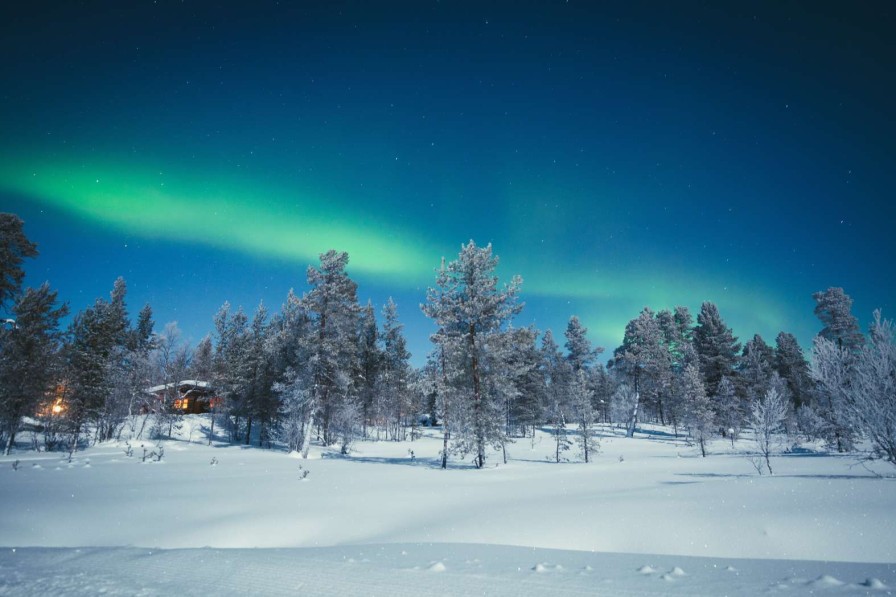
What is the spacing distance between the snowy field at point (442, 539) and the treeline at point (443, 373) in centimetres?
797

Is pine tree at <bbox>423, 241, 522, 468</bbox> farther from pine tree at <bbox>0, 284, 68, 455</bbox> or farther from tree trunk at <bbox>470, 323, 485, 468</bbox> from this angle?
pine tree at <bbox>0, 284, 68, 455</bbox>

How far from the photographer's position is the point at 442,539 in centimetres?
725

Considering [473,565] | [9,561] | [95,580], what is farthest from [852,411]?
[9,561]

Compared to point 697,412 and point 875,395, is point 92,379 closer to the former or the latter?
point 875,395

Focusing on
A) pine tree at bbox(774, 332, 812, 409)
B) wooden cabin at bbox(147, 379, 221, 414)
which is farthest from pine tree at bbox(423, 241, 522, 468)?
pine tree at bbox(774, 332, 812, 409)

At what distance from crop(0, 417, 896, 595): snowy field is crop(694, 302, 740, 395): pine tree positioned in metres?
38.3

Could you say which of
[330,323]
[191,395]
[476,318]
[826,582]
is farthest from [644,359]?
[191,395]

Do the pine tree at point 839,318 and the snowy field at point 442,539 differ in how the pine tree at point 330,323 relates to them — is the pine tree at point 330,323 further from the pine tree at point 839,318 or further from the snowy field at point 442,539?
the pine tree at point 839,318

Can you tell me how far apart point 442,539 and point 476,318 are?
15.9m

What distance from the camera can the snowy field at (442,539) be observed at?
14.5ft

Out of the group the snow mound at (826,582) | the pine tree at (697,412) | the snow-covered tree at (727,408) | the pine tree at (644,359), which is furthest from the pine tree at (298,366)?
the snow-covered tree at (727,408)

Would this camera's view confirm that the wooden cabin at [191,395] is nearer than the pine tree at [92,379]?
No

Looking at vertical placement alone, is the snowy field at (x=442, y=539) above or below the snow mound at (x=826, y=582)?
below

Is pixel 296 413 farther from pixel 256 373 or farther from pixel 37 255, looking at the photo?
pixel 37 255
